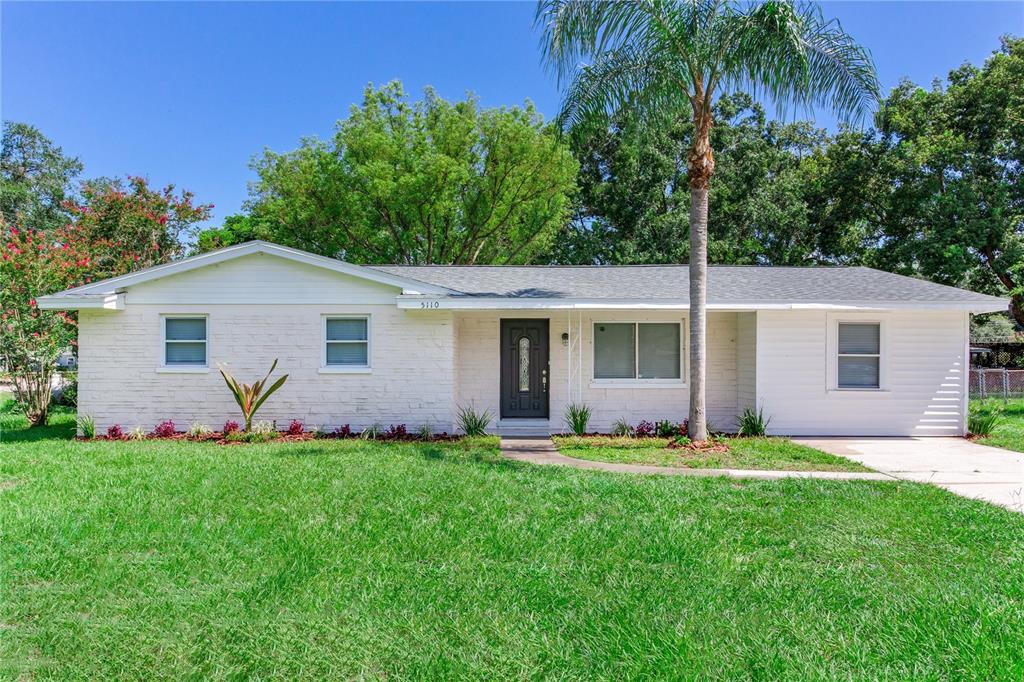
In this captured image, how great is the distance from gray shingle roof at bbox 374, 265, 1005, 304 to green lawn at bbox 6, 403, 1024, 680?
5324mm

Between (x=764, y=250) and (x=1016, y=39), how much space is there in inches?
424

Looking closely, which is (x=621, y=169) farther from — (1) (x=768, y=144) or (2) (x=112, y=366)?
(2) (x=112, y=366)

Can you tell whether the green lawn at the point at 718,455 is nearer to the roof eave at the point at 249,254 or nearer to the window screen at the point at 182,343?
the roof eave at the point at 249,254

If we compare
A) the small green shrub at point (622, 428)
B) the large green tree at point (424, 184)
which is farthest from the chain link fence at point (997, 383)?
the large green tree at point (424, 184)

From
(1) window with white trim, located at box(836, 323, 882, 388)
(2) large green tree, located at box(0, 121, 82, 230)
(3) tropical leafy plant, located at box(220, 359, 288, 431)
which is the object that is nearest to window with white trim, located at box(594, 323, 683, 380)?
(1) window with white trim, located at box(836, 323, 882, 388)

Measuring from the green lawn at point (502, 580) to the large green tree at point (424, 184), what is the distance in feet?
59.5

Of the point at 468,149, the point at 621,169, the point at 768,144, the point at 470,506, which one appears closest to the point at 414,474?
the point at 470,506

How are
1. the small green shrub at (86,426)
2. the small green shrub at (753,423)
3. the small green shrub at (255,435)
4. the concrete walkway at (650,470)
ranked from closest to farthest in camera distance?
1. the concrete walkway at (650,470)
2. the small green shrub at (255,435)
3. the small green shrub at (86,426)
4. the small green shrub at (753,423)

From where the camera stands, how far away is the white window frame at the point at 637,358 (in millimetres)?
12062

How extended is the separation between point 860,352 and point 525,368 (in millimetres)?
6747

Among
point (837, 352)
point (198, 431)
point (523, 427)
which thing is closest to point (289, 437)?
point (198, 431)

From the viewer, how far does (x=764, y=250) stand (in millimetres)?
25609

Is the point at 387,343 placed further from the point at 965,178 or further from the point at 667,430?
the point at 965,178

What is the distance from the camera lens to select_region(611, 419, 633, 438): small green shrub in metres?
11.5
